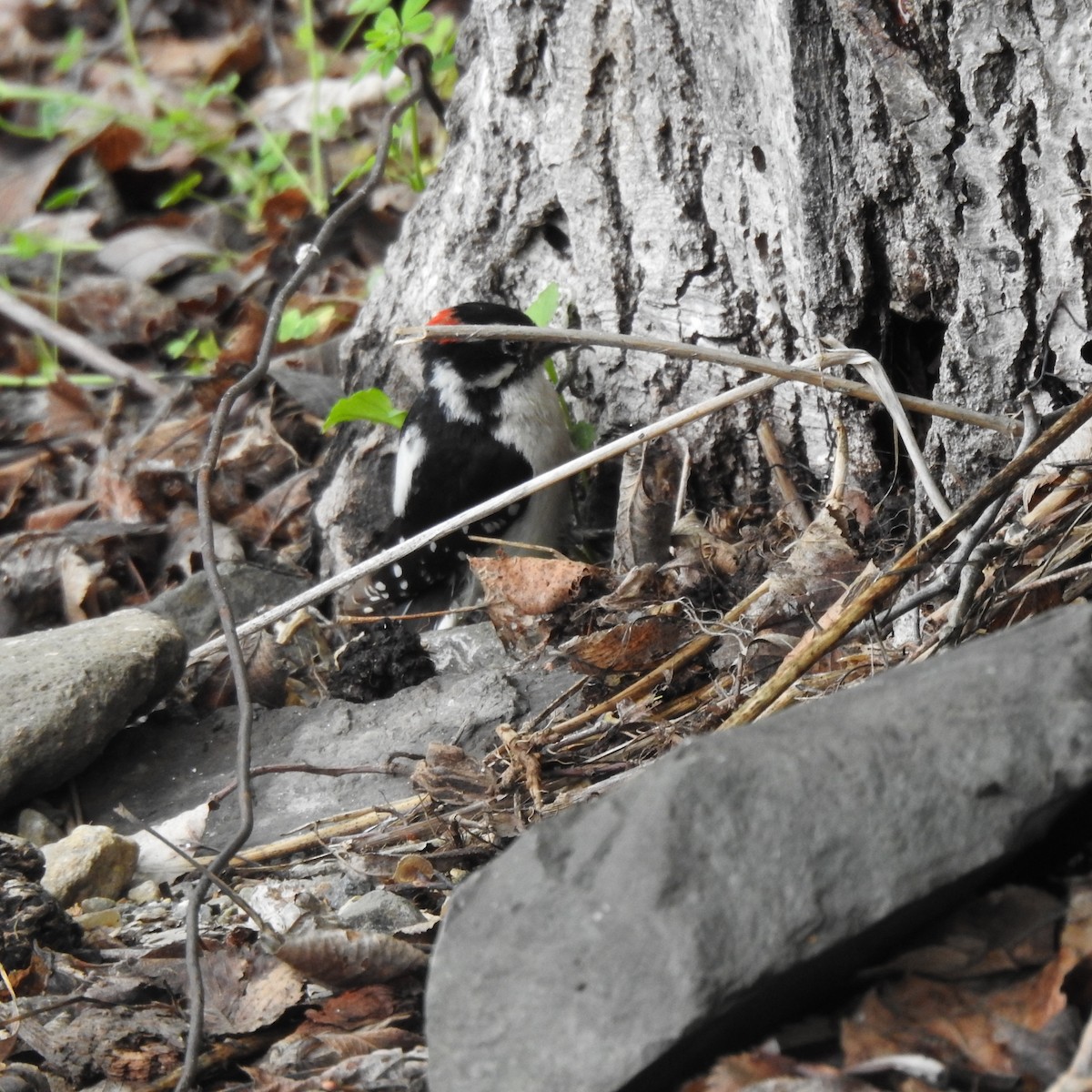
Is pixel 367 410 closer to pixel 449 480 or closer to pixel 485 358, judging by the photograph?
pixel 449 480

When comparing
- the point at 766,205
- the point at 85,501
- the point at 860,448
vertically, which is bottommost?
the point at 85,501

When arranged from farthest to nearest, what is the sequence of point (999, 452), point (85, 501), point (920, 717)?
point (85, 501) < point (999, 452) < point (920, 717)

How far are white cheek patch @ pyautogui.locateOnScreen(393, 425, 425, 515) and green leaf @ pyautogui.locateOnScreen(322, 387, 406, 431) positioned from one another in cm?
10

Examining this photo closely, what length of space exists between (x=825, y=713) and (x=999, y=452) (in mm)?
1649

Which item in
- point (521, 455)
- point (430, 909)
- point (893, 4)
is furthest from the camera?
point (521, 455)

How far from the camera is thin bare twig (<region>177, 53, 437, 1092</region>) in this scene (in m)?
2.18

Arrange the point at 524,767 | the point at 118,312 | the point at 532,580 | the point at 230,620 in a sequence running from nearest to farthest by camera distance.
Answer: the point at 524,767, the point at 230,620, the point at 532,580, the point at 118,312

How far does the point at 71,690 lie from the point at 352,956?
1.65 m

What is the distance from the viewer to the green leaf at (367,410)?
4.30m

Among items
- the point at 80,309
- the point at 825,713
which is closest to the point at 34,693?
the point at 825,713

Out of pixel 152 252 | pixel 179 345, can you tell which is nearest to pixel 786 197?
pixel 179 345

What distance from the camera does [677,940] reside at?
160 cm

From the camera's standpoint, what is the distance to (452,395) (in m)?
4.76

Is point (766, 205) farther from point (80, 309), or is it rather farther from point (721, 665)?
point (80, 309)
